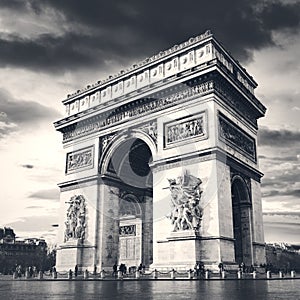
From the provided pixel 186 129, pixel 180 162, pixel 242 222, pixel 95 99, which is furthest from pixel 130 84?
pixel 242 222

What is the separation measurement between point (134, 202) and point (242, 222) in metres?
10.1

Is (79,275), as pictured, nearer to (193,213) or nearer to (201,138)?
(193,213)

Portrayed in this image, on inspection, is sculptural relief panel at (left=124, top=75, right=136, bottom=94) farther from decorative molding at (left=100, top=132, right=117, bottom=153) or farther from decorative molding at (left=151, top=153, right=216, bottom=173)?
decorative molding at (left=151, top=153, right=216, bottom=173)

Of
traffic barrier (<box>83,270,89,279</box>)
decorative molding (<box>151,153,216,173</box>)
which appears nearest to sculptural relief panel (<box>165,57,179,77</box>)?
decorative molding (<box>151,153,216,173</box>)

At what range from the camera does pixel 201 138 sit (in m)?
26.8

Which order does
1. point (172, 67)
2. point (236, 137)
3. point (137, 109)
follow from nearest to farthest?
point (236, 137), point (172, 67), point (137, 109)

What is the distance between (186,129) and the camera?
27922mm

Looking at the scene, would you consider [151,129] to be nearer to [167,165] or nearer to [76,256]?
[167,165]

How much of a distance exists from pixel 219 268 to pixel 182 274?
7.07 ft

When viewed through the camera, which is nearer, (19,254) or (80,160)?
(80,160)

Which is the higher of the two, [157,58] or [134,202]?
[157,58]

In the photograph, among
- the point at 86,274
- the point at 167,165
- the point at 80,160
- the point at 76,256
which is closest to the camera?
the point at 167,165

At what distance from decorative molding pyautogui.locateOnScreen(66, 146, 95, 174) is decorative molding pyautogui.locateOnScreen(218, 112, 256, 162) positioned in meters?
11.5

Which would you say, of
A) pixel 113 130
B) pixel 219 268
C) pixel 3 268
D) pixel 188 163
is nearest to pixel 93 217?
pixel 113 130
